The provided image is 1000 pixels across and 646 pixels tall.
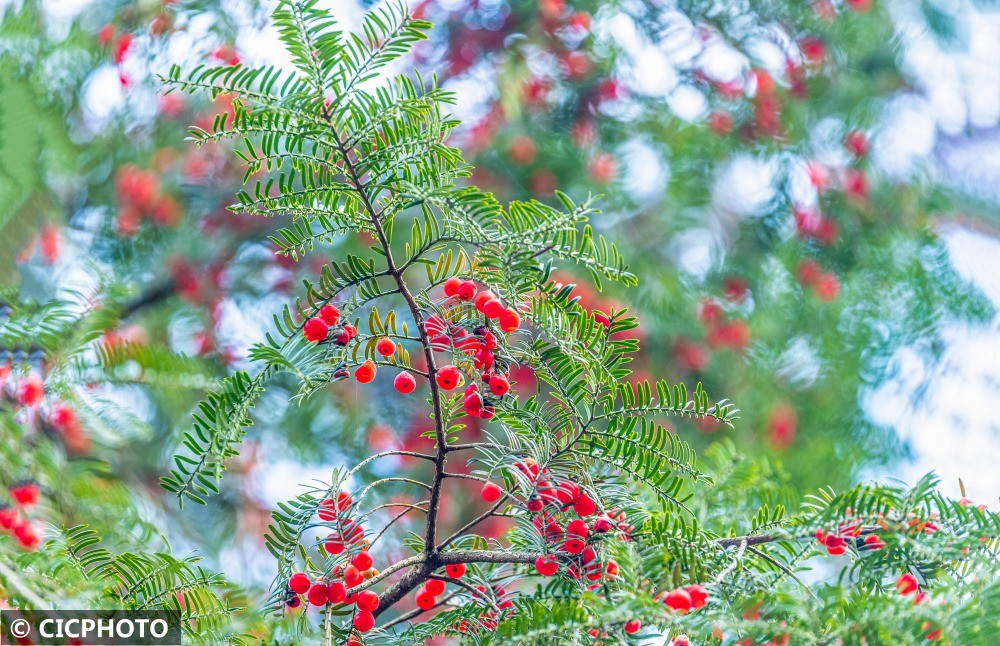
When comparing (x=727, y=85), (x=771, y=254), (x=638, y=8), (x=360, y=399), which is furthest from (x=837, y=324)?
(x=360, y=399)

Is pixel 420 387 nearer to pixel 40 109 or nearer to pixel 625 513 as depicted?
pixel 40 109

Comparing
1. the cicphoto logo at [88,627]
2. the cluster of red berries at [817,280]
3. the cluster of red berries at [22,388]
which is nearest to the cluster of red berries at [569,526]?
the cicphoto logo at [88,627]

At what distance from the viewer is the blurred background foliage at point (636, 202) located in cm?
180

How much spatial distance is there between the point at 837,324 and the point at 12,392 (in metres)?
1.76

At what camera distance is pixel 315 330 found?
22.5 inches

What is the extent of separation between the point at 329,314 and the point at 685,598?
0.94 feet

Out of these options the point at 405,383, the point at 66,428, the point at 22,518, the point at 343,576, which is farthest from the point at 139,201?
the point at 343,576

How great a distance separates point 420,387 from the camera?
80.6 inches

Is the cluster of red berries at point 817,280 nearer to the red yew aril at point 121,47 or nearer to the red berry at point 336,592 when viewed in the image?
the red yew aril at point 121,47

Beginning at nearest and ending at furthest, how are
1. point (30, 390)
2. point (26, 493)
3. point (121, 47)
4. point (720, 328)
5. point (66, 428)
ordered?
point (26, 493)
point (30, 390)
point (66, 428)
point (121, 47)
point (720, 328)

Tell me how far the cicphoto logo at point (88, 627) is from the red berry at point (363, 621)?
0.39 feet

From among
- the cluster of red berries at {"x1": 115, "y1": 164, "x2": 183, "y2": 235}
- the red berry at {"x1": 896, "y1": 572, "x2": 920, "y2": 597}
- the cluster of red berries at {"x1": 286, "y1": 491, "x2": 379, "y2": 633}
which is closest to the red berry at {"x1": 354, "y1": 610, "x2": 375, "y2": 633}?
the cluster of red berries at {"x1": 286, "y1": 491, "x2": 379, "y2": 633}

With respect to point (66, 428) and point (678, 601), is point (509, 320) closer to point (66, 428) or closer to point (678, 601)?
point (678, 601)

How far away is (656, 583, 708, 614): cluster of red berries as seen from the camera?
0.47 meters
